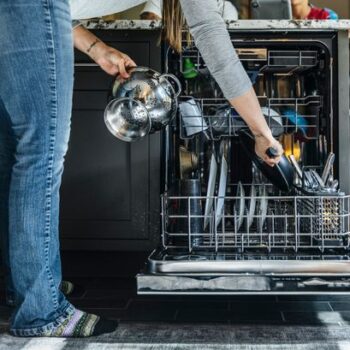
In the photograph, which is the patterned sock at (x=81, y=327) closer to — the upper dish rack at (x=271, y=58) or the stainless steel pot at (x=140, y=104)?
the stainless steel pot at (x=140, y=104)

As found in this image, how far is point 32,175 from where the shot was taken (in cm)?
125

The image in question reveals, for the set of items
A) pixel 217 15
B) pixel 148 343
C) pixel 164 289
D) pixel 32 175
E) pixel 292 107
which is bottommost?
pixel 148 343

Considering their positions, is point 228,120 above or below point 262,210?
above

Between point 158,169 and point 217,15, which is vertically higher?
point 217,15

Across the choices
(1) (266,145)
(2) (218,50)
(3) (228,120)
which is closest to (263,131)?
(1) (266,145)

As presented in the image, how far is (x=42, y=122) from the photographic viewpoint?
1.24 m

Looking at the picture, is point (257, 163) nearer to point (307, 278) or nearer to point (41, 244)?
point (307, 278)

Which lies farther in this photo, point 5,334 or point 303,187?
point 303,187

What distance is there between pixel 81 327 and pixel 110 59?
68cm

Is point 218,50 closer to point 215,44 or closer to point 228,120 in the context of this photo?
point 215,44

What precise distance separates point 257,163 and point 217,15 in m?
0.48

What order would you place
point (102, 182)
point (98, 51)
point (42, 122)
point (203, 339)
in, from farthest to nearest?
point (102, 182) → point (98, 51) → point (203, 339) → point (42, 122)

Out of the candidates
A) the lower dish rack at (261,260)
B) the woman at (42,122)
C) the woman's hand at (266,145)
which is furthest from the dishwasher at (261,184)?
the woman at (42,122)

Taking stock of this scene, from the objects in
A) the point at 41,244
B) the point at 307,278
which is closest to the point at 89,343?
the point at 41,244
